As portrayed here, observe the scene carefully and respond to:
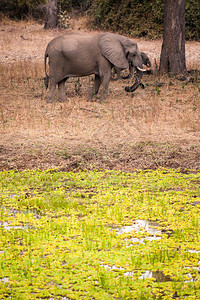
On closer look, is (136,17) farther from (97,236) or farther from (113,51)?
(97,236)

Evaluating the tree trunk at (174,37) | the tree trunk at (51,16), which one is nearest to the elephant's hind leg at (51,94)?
the tree trunk at (174,37)

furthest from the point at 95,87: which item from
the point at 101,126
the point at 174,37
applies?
the point at 174,37

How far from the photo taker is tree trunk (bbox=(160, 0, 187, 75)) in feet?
49.1

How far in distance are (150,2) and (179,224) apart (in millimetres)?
21776

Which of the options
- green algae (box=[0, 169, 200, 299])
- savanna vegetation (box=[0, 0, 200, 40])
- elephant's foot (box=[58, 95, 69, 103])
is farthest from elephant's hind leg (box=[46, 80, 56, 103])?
savanna vegetation (box=[0, 0, 200, 40])

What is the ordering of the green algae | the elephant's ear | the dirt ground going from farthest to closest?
the elephant's ear, the dirt ground, the green algae

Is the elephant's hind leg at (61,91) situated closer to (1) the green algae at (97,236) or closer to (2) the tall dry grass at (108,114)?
(2) the tall dry grass at (108,114)

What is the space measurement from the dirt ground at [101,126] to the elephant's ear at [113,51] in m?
1.08

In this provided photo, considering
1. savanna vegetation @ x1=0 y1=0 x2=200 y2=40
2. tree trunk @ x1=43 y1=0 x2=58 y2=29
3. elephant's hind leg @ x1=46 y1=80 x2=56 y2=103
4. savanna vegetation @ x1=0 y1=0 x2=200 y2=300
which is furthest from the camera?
tree trunk @ x1=43 y1=0 x2=58 y2=29

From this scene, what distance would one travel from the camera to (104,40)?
1185 centimetres

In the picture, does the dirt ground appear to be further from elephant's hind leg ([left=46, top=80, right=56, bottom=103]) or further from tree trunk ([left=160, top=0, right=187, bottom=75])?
tree trunk ([left=160, top=0, right=187, bottom=75])

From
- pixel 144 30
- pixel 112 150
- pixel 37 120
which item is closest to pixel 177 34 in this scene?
pixel 37 120

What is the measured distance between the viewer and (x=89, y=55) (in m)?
11.8

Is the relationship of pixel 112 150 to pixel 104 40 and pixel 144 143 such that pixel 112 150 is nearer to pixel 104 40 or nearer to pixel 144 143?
pixel 144 143
